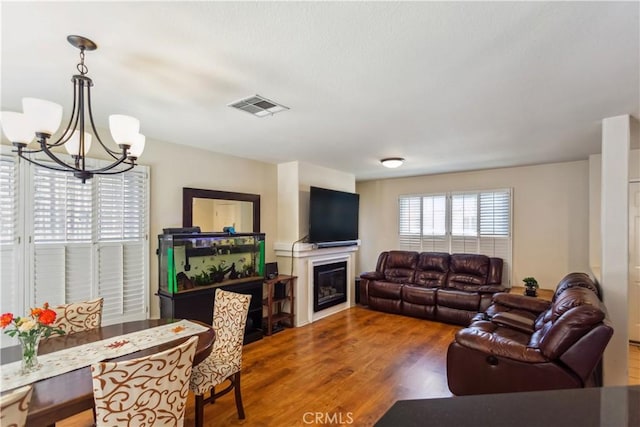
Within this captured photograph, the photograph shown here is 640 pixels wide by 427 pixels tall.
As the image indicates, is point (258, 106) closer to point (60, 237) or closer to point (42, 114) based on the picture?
point (42, 114)

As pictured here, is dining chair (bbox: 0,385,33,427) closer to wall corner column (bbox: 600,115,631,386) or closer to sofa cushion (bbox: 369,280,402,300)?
wall corner column (bbox: 600,115,631,386)

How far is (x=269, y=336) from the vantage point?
4.25m

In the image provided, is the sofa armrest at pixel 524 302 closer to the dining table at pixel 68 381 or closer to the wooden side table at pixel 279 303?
the wooden side table at pixel 279 303

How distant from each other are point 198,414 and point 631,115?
13.8 feet

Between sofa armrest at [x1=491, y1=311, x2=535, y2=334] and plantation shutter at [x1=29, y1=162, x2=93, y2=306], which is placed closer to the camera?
plantation shutter at [x1=29, y1=162, x2=93, y2=306]

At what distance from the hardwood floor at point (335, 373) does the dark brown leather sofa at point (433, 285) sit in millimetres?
320

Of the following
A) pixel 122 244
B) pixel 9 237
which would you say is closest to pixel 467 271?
pixel 122 244

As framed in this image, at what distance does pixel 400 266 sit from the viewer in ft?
19.3

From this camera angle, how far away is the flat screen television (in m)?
4.78

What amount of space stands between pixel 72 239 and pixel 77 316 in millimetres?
915

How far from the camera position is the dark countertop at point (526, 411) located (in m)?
0.95

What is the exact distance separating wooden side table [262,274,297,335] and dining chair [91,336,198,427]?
2.75m

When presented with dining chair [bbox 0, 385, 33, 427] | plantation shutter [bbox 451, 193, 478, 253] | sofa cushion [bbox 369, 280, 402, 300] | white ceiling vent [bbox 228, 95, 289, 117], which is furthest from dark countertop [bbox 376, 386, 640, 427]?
plantation shutter [bbox 451, 193, 478, 253]

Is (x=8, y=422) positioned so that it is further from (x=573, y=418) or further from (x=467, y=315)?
(x=467, y=315)
